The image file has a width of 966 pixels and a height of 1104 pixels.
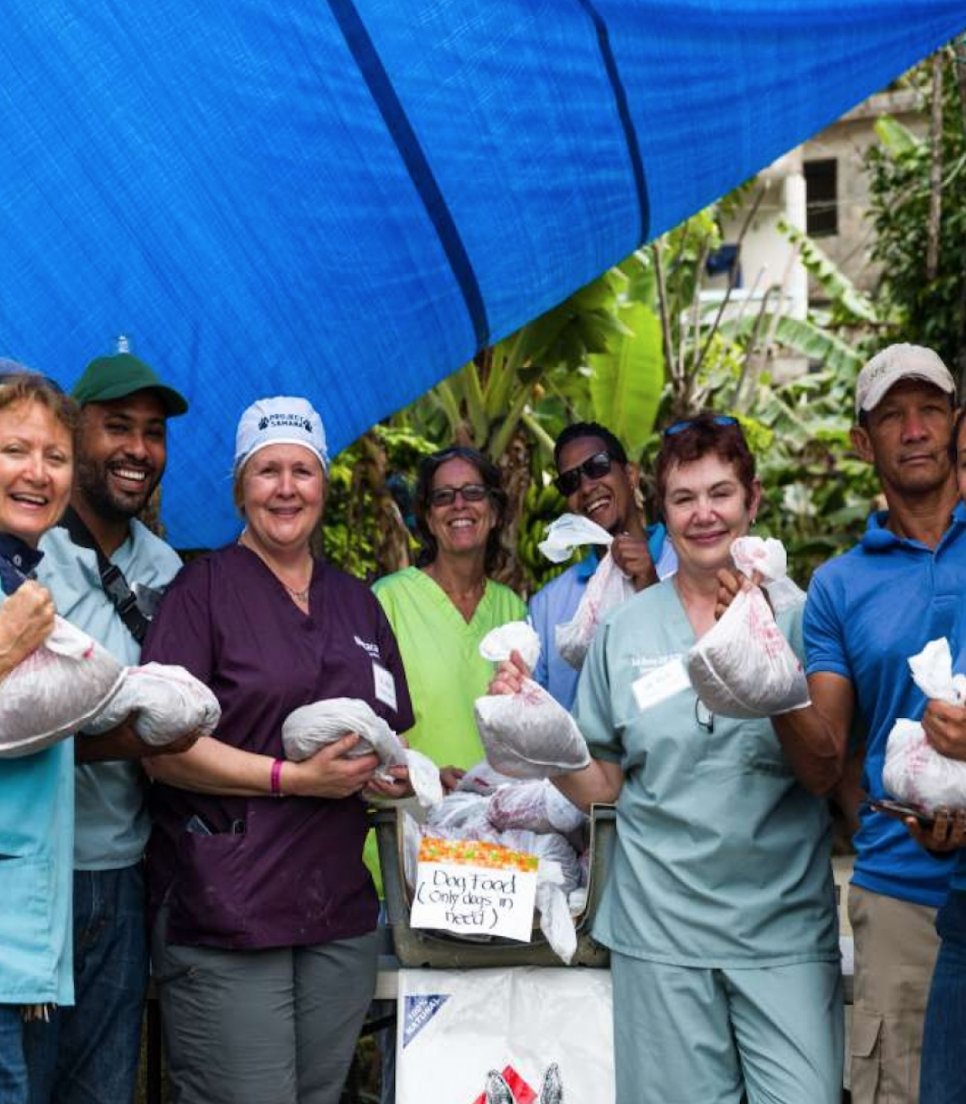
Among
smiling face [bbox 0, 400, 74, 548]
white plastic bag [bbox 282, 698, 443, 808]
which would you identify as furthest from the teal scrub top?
smiling face [bbox 0, 400, 74, 548]

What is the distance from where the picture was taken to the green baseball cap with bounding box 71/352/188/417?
3158mm

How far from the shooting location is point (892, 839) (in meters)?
2.88

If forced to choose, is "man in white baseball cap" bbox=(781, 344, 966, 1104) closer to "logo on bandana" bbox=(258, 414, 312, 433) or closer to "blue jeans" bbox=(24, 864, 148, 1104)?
"logo on bandana" bbox=(258, 414, 312, 433)

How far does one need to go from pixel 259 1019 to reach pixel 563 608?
4.60 feet

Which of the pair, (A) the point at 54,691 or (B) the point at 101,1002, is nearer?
(A) the point at 54,691

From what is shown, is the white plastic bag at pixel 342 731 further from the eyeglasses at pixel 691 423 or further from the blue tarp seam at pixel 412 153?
the blue tarp seam at pixel 412 153

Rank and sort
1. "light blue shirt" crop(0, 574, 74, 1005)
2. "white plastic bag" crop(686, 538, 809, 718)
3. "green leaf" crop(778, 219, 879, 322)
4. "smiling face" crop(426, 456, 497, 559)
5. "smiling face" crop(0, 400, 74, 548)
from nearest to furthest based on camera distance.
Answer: "light blue shirt" crop(0, 574, 74, 1005), "smiling face" crop(0, 400, 74, 548), "white plastic bag" crop(686, 538, 809, 718), "smiling face" crop(426, 456, 497, 559), "green leaf" crop(778, 219, 879, 322)

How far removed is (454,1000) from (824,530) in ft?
34.4

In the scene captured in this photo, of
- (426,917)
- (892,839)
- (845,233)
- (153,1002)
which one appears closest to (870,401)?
(892,839)

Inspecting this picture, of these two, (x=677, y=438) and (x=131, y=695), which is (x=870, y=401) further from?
(x=131, y=695)

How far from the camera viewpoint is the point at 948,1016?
2375 millimetres

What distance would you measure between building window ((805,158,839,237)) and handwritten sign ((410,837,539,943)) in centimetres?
2080

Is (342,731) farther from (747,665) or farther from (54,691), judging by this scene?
(747,665)

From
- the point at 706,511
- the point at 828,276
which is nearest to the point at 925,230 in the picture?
the point at 828,276
